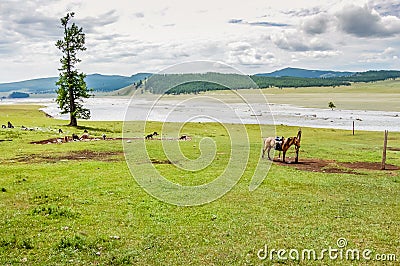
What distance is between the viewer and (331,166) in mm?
30547

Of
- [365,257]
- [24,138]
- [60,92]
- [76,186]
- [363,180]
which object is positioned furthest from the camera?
[60,92]

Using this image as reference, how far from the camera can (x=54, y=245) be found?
1252 cm

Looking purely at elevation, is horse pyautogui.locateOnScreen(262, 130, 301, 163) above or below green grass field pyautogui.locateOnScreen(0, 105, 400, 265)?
above

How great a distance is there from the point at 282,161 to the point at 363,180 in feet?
28.0

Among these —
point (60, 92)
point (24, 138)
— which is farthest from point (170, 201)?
point (60, 92)

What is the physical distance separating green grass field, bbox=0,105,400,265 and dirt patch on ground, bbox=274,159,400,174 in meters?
1.50

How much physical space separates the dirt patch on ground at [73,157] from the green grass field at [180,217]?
265cm

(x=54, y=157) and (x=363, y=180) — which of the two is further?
(x=54, y=157)

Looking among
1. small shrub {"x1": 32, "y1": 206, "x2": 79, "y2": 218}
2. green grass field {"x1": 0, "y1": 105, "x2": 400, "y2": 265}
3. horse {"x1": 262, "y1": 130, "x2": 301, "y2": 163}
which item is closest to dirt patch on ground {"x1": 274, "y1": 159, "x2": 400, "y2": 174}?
horse {"x1": 262, "y1": 130, "x2": 301, "y2": 163}

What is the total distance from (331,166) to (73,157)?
20787 millimetres

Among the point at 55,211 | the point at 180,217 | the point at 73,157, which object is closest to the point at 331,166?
the point at 180,217

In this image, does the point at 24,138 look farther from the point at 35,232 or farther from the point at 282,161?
the point at 35,232

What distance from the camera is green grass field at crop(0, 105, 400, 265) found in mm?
12352

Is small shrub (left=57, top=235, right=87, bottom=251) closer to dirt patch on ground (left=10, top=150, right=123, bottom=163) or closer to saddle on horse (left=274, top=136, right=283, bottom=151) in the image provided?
dirt patch on ground (left=10, top=150, right=123, bottom=163)
